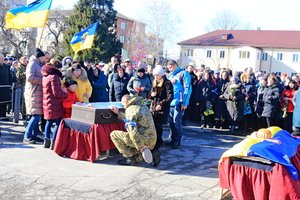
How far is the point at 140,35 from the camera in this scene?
181 feet

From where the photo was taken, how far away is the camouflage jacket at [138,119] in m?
6.32

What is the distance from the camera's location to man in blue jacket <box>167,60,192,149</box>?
820 cm

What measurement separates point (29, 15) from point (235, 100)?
5709mm

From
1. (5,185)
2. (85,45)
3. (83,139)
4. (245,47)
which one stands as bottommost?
(5,185)

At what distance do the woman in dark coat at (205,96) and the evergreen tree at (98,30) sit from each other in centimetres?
2349

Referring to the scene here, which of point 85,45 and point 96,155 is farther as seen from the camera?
point 85,45

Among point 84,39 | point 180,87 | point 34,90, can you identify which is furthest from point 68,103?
point 84,39

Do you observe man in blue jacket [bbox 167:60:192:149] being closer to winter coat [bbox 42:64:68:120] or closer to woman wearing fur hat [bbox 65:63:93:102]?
woman wearing fur hat [bbox 65:63:93:102]

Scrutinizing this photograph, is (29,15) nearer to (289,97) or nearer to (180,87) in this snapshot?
(180,87)

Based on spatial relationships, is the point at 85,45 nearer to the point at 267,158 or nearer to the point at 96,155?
the point at 96,155

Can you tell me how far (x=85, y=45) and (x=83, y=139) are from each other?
5.27 meters

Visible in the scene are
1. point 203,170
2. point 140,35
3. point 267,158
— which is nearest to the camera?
point 267,158

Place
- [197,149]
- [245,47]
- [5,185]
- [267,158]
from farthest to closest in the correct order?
1. [245,47]
2. [197,149]
3. [5,185]
4. [267,158]

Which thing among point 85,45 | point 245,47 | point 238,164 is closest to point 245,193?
A: point 238,164
